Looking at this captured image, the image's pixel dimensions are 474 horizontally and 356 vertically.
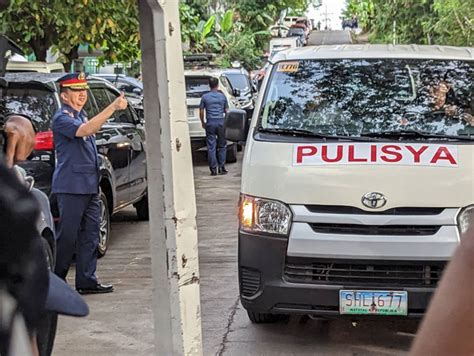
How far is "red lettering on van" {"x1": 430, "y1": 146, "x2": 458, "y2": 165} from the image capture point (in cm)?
553

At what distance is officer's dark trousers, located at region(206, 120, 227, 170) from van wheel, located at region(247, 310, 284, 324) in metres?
8.57

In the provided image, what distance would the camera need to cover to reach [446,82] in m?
6.27

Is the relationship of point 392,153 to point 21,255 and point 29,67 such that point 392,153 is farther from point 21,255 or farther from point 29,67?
point 29,67

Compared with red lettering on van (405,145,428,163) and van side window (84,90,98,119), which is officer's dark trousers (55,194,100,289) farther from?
red lettering on van (405,145,428,163)

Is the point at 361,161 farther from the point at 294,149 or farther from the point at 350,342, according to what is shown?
the point at 350,342

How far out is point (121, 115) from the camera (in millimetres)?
9977

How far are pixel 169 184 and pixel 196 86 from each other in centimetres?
1224

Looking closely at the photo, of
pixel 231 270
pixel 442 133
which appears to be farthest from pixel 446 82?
pixel 231 270

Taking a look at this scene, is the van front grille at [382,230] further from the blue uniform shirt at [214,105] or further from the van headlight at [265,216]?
the blue uniform shirt at [214,105]

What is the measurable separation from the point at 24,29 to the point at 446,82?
8413mm

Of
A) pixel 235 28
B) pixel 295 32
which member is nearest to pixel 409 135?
pixel 235 28

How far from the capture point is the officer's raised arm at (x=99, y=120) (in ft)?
20.7

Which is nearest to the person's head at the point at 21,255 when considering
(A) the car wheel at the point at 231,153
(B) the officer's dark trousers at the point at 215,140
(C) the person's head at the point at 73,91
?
(C) the person's head at the point at 73,91

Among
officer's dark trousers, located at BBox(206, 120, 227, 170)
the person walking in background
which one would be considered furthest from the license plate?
officer's dark trousers, located at BBox(206, 120, 227, 170)
